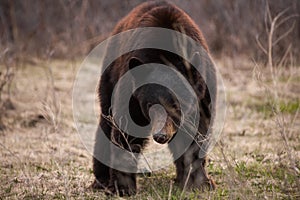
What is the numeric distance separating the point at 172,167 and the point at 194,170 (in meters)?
0.93

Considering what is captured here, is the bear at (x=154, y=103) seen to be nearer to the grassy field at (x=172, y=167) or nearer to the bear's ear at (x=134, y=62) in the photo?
the bear's ear at (x=134, y=62)

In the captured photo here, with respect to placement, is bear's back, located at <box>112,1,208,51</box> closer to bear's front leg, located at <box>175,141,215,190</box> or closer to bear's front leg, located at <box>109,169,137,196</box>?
bear's front leg, located at <box>175,141,215,190</box>

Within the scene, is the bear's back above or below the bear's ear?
→ above

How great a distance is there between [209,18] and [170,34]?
9093 mm

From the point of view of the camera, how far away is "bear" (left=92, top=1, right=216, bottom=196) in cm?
453

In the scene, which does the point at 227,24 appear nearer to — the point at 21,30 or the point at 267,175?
the point at 21,30

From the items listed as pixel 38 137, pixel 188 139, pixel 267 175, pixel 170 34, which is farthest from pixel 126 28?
pixel 38 137

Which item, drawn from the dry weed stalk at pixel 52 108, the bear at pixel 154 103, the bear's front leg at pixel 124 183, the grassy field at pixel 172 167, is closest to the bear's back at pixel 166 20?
the bear at pixel 154 103

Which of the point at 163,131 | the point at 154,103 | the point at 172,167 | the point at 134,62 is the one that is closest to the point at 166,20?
the point at 134,62

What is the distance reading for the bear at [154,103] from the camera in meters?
4.53

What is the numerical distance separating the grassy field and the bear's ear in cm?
79

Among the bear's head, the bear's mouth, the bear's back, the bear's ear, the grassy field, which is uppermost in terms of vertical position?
the bear's back

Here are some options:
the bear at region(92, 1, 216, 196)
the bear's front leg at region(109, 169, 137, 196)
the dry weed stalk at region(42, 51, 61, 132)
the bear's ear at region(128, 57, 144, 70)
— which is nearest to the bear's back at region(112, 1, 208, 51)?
the bear at region(92, 1, 216, 196)

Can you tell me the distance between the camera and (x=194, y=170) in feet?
16.8
